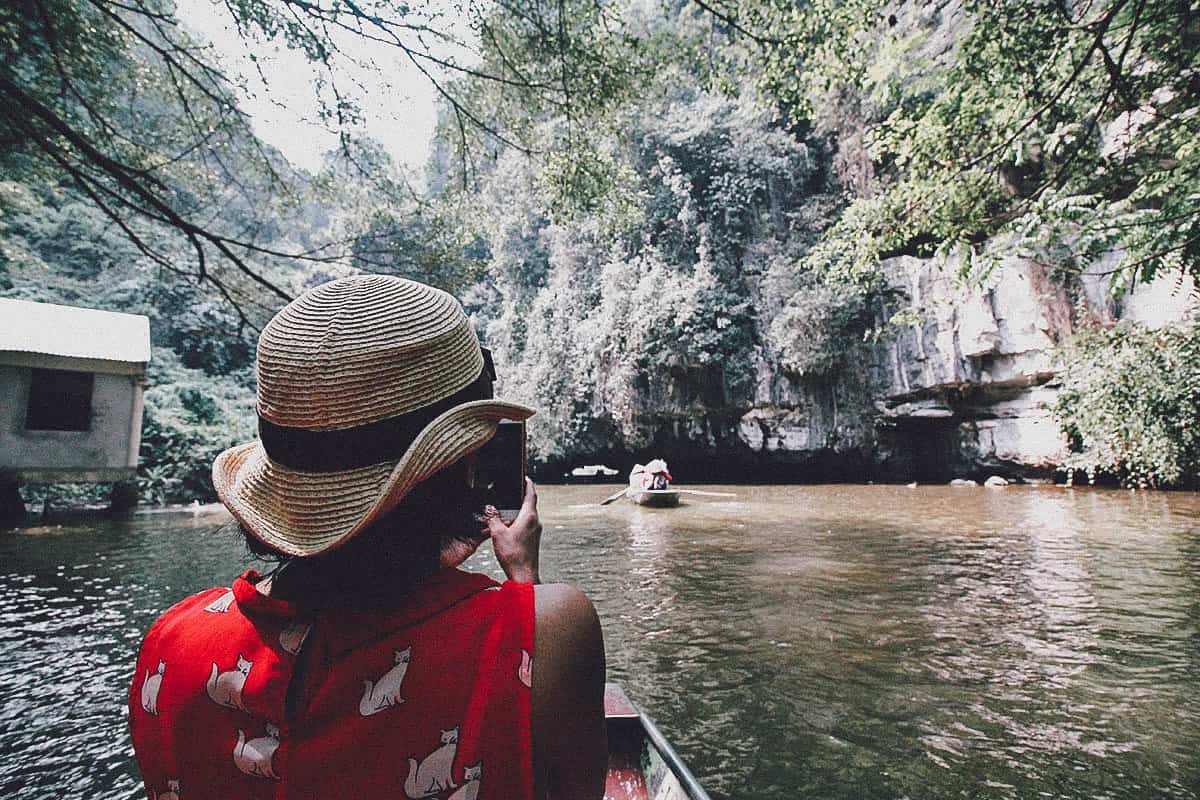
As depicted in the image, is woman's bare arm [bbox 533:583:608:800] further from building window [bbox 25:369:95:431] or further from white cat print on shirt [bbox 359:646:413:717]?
building window [bbox 25:369:95:431]

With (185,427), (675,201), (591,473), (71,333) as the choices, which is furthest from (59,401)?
(675,201)

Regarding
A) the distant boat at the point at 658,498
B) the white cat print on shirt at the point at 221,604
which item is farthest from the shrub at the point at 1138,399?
the white cat print on shirt at the point at 221,604

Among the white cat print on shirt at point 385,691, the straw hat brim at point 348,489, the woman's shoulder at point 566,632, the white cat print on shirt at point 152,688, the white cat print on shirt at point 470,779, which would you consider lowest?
the white cat print on shirt at point 470,779

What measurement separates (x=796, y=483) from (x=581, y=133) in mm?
15589

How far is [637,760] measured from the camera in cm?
243

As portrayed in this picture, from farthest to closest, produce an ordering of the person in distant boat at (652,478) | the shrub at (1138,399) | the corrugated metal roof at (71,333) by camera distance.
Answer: the person in distant boat at (652,478) → the shrub at (1138,399) → the corrugated metal roof at (71,333)

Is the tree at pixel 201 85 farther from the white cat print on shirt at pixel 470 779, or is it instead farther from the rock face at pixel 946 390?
the rock face at pixel 946 390

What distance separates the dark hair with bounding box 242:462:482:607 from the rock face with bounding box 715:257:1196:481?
13850mm

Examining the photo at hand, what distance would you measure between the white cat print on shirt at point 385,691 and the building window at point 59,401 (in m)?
14.0

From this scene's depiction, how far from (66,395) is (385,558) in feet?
46.4

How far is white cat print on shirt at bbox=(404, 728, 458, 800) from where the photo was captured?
69cm

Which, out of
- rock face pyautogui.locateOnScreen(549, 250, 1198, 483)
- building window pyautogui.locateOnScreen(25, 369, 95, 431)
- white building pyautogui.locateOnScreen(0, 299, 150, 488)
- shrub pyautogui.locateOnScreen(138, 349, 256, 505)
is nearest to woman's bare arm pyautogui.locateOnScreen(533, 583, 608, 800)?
white building pyautogui.locateOnScreen(0, 299, 150, 488)

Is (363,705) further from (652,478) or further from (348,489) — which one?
(652,478)

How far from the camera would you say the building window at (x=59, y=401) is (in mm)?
10820
